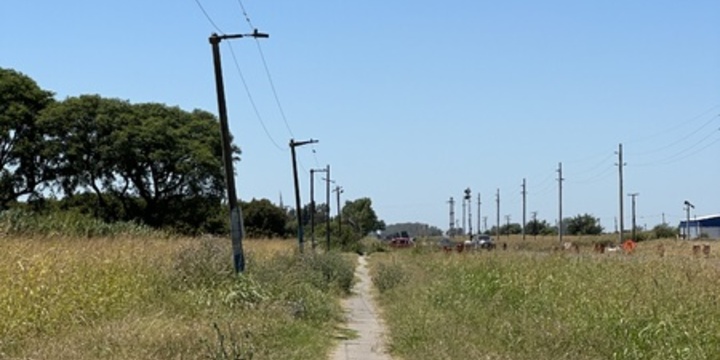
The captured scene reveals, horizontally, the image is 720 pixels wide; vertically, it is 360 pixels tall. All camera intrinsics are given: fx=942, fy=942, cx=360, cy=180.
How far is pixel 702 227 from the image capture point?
387ft

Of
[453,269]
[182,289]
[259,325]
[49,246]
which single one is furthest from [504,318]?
Answer: [453,269]

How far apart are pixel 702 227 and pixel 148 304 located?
366ft

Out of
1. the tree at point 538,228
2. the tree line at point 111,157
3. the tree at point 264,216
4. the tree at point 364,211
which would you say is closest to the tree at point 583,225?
the tree at point 538,228

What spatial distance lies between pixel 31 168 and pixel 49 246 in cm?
4505

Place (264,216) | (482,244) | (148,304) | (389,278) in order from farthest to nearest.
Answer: (264,216) < (482,244) < (389,278) < (148,304)

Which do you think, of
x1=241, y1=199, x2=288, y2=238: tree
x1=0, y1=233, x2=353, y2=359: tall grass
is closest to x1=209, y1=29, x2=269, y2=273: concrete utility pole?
x1=0, y1=233, x2=353, y2=359: tall grass

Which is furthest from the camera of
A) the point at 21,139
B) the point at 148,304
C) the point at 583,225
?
the point at 583,225

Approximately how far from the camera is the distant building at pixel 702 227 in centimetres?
10875

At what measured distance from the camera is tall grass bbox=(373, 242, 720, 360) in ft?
43.7

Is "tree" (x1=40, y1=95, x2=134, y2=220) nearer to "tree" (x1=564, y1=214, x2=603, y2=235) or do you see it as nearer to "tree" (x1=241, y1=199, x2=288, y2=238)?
"tree" (x1=241, y1=199, x2=288, y2=238)

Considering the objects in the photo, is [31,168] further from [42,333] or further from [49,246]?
[42,333]

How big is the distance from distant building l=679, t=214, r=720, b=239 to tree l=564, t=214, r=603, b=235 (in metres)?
16.8

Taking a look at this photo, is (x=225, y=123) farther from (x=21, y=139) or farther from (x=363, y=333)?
(x=21, y=139)

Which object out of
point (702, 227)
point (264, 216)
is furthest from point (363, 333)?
point (702, 227)
